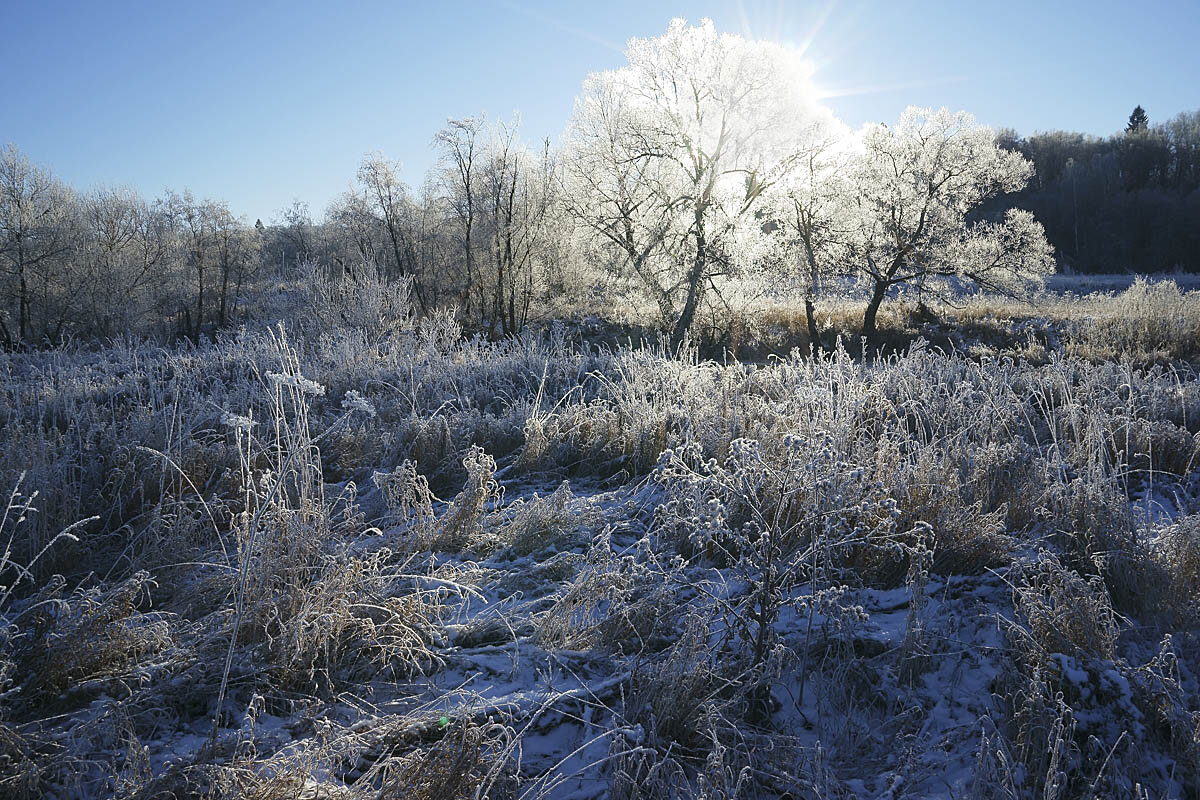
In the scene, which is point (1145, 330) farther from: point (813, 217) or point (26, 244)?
point (26, 244)

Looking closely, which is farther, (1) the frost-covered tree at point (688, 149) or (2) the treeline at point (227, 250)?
(2) the treeline at point (227, 250)

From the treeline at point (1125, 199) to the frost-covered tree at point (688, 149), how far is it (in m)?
35.8

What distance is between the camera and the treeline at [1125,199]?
43781 millimetres

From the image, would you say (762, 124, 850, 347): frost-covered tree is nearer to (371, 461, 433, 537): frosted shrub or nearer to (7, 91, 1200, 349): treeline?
(7, 91, 1200, 349): treeline

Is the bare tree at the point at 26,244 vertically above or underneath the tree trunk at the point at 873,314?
above

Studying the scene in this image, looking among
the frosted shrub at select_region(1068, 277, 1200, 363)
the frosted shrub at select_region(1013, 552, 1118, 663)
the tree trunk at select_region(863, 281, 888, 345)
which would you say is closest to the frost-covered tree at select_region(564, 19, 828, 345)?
the tree trunk at select_region(863, 281, 888, 345)

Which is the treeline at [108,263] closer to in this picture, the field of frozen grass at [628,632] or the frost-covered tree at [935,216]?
the field of frozen grass at [628,632]

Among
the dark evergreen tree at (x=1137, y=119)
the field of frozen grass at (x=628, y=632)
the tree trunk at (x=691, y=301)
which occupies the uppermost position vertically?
the dark evergreen tree at (x=1137, y=119)

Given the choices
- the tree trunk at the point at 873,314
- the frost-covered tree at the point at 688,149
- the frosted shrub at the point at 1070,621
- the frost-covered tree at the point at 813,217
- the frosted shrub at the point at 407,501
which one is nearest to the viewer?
the frosted shrub at the point at 1070,621

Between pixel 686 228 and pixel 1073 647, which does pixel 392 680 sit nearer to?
pixel 1073 647

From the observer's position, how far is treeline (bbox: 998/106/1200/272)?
4378 centimetres

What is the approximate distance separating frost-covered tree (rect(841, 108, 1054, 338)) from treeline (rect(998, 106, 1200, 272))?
99.4ft

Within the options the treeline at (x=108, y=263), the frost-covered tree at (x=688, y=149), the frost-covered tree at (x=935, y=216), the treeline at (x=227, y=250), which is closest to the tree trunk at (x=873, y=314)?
the frost-covered tree at (x=935, y=216)

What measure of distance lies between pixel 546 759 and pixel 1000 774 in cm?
146
